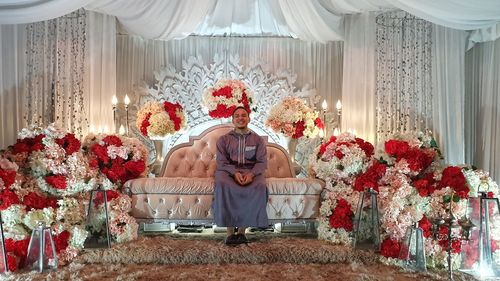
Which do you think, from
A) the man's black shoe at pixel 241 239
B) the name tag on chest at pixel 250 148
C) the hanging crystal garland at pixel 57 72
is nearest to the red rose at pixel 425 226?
the man's black shoe at pixel 241 239

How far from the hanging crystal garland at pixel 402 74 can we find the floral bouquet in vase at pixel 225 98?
5.82 feet

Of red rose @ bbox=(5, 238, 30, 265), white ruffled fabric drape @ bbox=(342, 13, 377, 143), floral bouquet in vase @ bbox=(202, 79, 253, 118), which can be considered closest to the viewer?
red rose @ bbox=(5, 238, 30, 265)

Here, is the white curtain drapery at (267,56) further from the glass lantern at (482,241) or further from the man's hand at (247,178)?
the glass lantern at (482,241)

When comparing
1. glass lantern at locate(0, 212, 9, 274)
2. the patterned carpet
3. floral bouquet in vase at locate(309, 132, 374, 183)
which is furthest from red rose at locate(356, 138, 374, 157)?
glass lantern at locate(0, 212, 9, 274)

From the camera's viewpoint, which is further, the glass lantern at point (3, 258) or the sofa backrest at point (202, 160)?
the sofa backrest at point (202, 160)

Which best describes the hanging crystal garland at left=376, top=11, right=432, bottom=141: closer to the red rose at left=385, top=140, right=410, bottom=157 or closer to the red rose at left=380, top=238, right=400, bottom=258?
the red rose at left=385, top=140, right=410, bottom=157

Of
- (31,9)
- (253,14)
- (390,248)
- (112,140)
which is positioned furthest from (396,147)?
(31,9)

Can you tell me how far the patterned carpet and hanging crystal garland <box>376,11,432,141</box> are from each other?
1.80 metres

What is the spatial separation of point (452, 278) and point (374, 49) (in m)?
2.79

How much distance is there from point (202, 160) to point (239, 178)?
1427 millimetres

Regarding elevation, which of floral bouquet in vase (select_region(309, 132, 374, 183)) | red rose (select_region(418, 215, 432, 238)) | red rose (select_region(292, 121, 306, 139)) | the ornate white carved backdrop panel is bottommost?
red rose (select_region(418, 215, 432, 238))

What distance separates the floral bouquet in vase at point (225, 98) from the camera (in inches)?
238

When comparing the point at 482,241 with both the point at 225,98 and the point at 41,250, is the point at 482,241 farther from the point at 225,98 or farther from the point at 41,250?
the point at 41,250

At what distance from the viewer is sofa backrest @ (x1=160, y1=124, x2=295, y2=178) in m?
5.93
